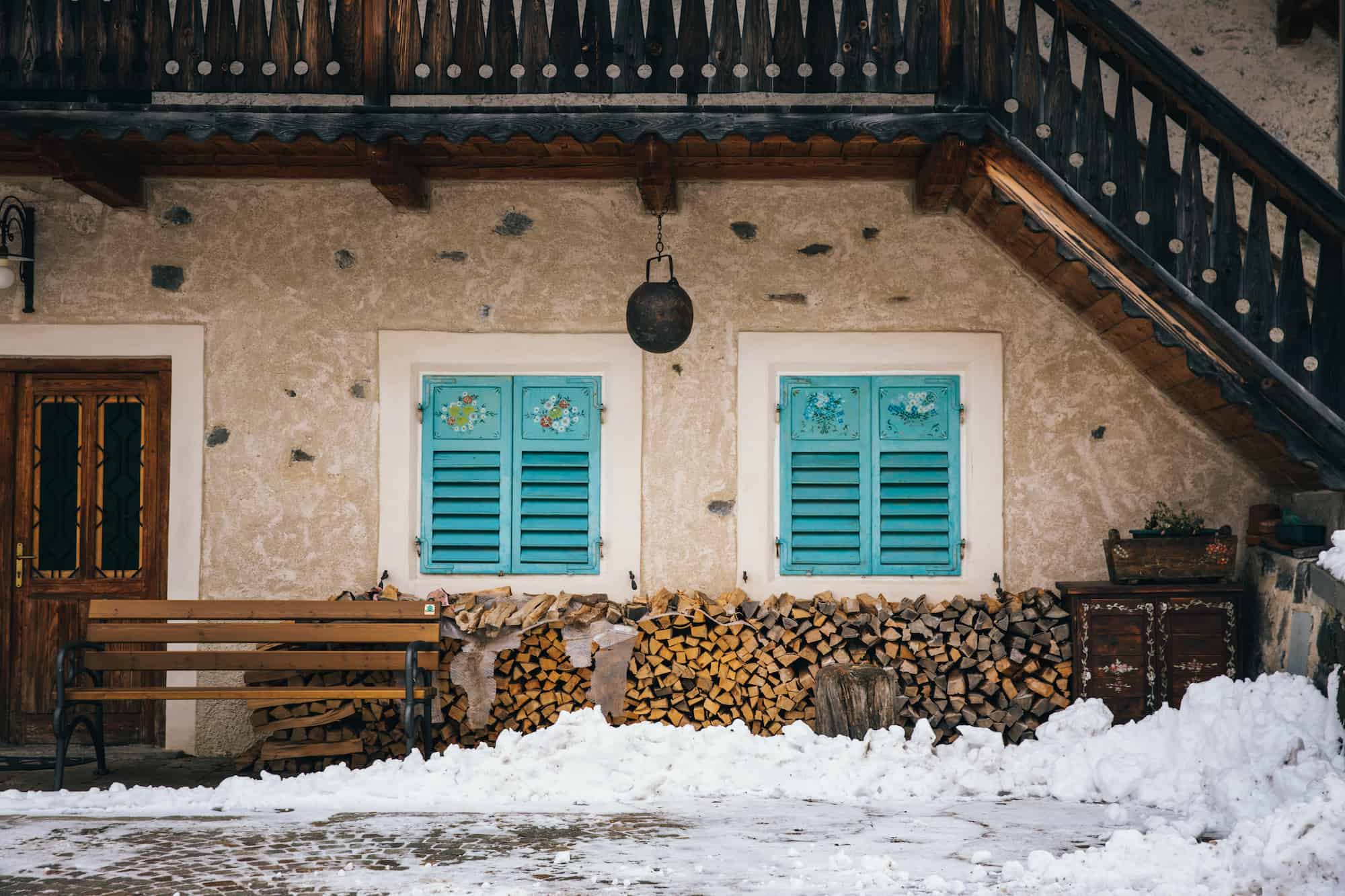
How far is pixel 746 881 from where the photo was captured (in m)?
4.59

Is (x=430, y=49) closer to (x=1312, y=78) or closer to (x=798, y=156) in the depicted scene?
(x=798, y=156)

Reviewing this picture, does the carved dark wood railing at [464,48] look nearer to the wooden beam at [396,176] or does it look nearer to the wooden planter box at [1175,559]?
the wooden beam at [396,176]

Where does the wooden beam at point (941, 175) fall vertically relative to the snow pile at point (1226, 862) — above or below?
above

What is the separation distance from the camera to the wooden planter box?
270 inches

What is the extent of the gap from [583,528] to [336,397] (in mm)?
1785

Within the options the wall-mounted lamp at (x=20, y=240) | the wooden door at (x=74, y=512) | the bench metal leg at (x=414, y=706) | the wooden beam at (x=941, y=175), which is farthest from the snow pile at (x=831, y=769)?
the wall-mounted lamp at (x=20, y=240)

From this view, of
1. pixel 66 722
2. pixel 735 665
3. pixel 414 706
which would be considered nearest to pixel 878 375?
pixel 735 665

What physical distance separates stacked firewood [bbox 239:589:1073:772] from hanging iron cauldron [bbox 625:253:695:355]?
157 cm

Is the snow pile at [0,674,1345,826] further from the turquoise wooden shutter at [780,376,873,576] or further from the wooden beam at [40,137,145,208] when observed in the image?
the wooden beam at [40,137,145,208]

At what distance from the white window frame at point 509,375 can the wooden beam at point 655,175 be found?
2.83ft

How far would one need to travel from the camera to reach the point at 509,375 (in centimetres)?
759

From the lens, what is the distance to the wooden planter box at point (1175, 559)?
686cm

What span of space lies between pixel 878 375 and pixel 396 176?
3.19 m

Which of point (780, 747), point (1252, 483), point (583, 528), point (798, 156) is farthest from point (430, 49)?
point (1252, 483)
